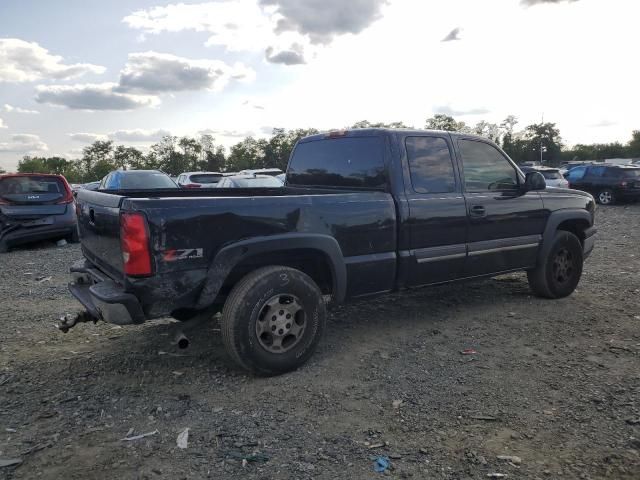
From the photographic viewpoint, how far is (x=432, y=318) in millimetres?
5285

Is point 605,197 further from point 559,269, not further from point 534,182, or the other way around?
point 534,182

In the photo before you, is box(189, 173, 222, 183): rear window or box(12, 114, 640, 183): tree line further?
box(12, 114, 640, 183): tree line

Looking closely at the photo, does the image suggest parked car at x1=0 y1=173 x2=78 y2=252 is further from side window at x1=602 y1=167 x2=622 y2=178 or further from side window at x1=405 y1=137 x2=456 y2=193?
side window at x1=602 y1=167 x2=622 y2=178

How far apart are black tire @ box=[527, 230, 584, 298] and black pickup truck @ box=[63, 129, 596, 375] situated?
0.05 ft

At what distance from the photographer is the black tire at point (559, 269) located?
5750 millimetres

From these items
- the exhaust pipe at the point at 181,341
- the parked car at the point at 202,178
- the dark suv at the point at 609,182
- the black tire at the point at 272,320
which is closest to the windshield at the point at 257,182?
the parked car at the point at 202,178

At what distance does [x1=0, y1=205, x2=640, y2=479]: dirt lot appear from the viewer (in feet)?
9.18

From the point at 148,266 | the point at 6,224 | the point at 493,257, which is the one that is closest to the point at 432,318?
the point at 493,257

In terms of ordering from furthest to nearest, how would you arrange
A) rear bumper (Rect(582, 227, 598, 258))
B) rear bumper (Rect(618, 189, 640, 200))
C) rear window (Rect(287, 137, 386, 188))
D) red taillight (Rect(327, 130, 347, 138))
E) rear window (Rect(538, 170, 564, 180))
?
1. rear bumper (Rect(618, 189, 640, 200))
2. rear window (Rect(538, 170, 564, 180))
3. rear bumper (Rect(582, 227, 598, 258))
4. red taillight (Rect(327, 130, 347, 138))
5. rear window (Rect(287, 137, 386, 188))

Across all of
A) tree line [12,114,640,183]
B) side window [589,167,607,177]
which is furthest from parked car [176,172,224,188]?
tree line [12,114,640,183]

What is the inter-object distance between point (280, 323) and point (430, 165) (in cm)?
213

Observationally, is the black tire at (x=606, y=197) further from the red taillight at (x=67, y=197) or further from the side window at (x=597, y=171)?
the red taillight at (x=67, y=197)

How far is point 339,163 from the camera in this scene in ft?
16.3

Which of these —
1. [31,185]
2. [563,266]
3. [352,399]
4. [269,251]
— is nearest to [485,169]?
[563,266]
